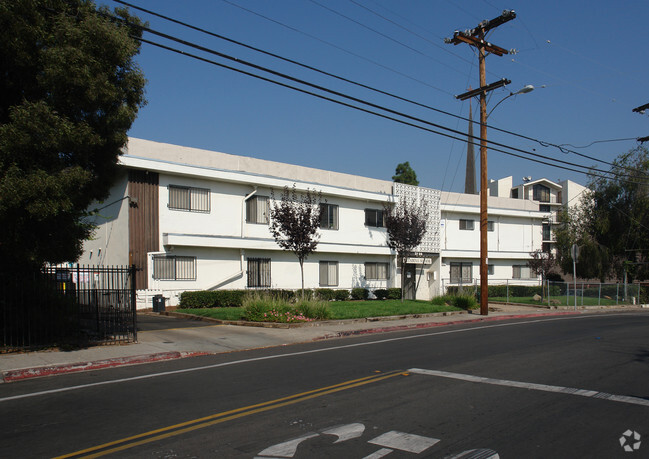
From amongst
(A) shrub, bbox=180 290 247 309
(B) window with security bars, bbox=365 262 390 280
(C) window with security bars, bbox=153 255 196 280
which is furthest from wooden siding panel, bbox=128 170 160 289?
(B) window with security bars, bbox=365 262 390 280

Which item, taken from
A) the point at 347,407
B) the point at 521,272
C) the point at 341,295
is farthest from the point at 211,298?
the point at 521,272

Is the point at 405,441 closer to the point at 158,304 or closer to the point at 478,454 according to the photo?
the point at 478,454

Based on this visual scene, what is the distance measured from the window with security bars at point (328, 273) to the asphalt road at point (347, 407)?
1878 centimetres

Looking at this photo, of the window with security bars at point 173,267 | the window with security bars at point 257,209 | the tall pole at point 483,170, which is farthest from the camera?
the window with security bars at point 257,209

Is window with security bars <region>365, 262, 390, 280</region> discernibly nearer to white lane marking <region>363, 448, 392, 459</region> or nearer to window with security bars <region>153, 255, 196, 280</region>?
window with security bars <region>153, 255, 196, 280</region>

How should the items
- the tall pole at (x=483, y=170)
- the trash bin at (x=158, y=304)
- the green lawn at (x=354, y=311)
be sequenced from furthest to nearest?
the tall pole at (x=483, y=170) < the trash bin at (x=158, y=304) < the green lawn at (x=354, y=311)

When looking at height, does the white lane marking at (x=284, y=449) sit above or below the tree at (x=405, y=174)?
below

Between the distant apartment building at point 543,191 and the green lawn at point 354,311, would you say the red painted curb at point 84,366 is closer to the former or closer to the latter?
the green lawn at point 354,311

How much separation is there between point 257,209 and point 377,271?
10284 mm

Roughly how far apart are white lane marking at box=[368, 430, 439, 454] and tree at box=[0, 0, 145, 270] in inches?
322

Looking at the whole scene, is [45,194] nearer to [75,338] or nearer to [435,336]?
[75,338]

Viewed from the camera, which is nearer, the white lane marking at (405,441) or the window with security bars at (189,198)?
the white lane marking at (405,441)

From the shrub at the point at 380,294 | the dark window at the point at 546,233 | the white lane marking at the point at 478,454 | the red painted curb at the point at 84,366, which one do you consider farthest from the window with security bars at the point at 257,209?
the dark window at the point at 546,233

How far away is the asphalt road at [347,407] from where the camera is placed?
5750mm
